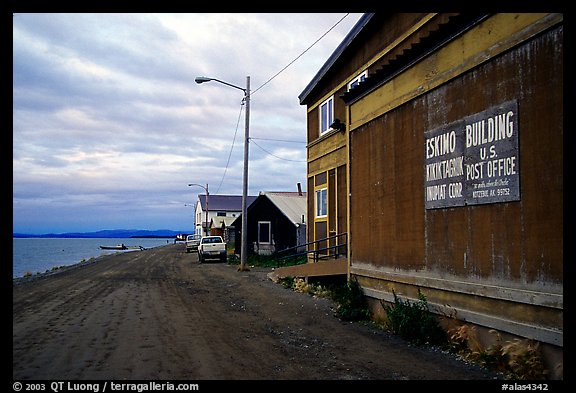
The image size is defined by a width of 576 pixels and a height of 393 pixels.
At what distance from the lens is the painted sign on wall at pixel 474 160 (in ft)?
25.2

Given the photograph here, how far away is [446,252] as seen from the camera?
30.5ft

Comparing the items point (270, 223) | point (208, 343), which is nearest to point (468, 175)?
point (208, 343)

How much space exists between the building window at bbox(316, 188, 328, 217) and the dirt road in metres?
5.20

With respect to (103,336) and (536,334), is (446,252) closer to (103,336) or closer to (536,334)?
(536,334)

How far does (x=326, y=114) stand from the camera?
70.1 ft

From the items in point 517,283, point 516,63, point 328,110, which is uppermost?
point 328,110

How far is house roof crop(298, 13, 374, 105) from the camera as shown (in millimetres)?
16766

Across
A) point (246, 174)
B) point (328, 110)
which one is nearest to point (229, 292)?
point (328, 110)

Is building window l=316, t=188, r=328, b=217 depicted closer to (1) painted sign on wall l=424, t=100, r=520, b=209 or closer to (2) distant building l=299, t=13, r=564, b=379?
(2) distant building l=299, t=13, r=564, b=379

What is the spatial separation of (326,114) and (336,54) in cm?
276

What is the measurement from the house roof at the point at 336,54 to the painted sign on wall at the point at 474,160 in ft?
25.3

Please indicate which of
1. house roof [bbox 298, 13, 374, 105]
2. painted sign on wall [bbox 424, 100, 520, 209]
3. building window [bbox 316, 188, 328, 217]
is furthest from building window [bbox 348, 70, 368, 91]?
painted sign on wall [bbox 424, 100, 520, 209]

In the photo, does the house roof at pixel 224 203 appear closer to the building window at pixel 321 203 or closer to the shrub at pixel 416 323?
the building window at pixel 321 203
